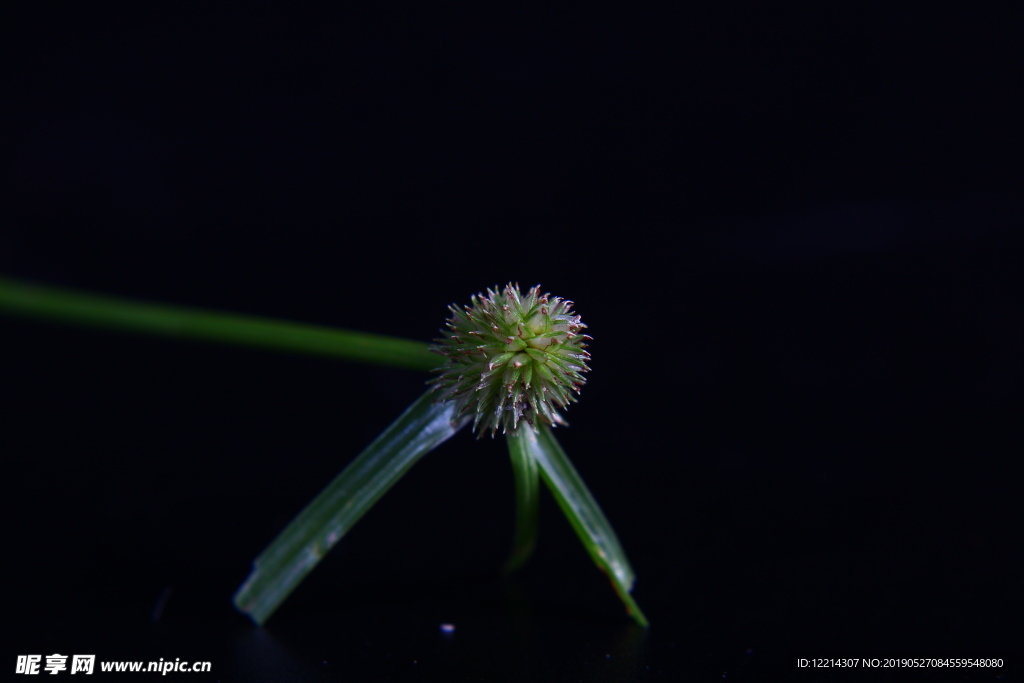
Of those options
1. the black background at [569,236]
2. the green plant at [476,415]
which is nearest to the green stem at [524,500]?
the green plant at [476,415]

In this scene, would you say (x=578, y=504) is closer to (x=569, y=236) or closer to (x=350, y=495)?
(x=350, y=495)

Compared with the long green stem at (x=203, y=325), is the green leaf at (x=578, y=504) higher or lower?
lower

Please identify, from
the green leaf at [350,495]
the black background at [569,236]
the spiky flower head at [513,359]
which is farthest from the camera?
the black background at [569,236]

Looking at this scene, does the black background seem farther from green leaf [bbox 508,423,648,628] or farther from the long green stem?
green leaf [bbox 508,423,648,628]

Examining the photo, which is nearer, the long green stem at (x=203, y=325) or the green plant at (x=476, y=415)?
the green plant at (x=476, y=415)

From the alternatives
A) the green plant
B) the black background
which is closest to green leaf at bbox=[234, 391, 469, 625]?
the green plant

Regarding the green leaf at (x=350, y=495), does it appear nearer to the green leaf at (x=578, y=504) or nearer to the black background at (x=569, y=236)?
the green leaf at (x=578, y=504)

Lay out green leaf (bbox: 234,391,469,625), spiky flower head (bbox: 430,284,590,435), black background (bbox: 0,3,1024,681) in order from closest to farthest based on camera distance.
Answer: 1. spiky flower head (bbox: 430,284,590,435)
2. green leaf (bbox: 234,391,469,625)
3. black background (bbox: 0,3,1024,681)
